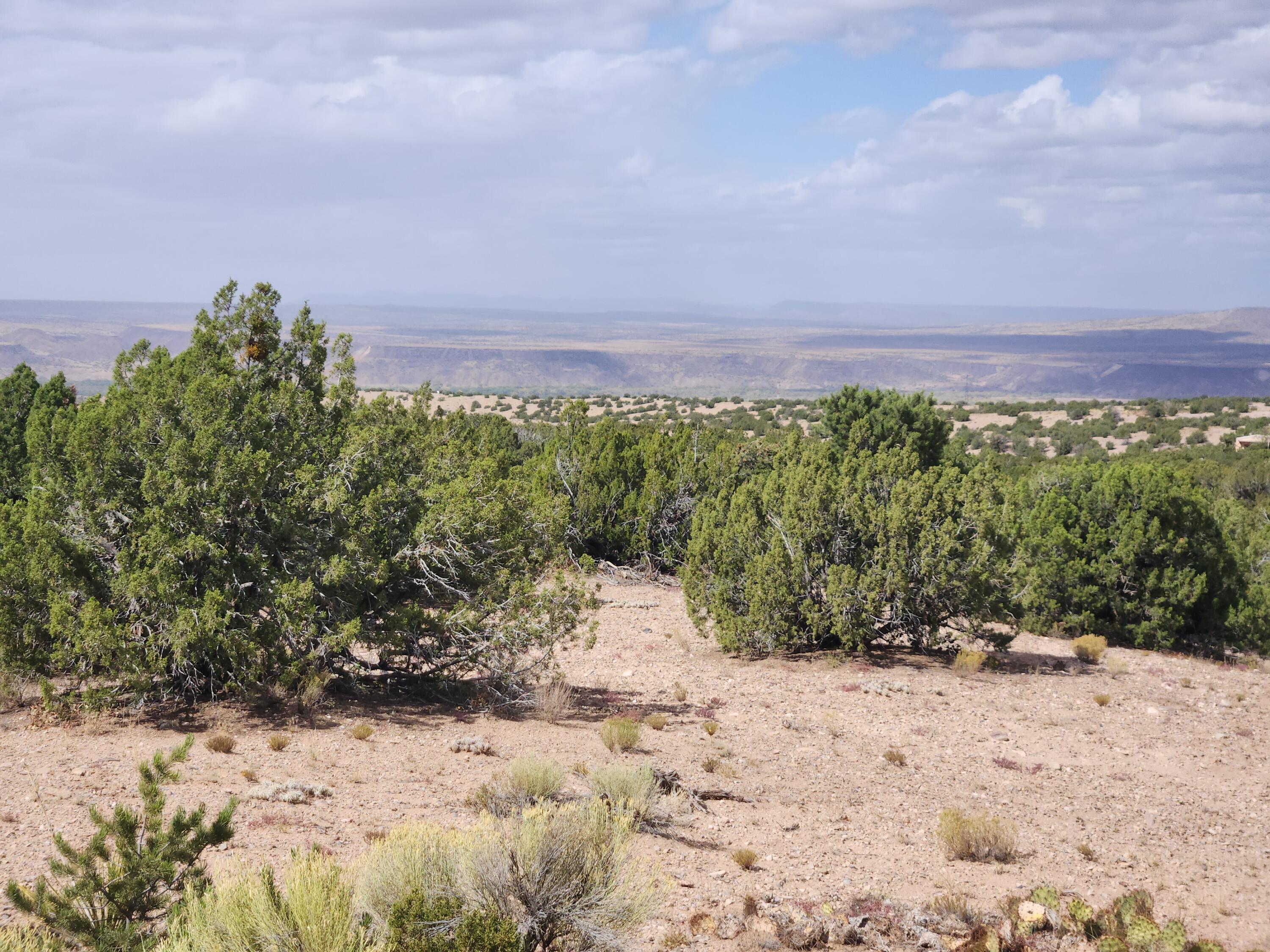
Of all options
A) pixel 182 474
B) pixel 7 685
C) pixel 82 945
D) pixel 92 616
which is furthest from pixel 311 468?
pixel 82 945

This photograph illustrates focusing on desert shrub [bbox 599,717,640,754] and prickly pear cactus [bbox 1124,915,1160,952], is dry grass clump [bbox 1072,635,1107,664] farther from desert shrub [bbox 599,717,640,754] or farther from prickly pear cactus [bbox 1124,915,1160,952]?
prickly pear cactus [bbox 1124,915,1160,952]

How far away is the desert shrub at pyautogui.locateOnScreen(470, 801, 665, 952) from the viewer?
5.08 meters

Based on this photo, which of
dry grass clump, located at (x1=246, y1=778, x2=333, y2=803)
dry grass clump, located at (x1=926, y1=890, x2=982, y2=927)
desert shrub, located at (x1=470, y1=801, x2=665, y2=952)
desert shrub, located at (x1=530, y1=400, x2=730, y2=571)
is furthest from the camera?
desert shrub, located at (x1=530, y1=400, x2=730, y2=571)

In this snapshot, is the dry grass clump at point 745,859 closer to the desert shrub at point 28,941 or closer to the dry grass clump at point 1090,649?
the desert shrub at point 28,941

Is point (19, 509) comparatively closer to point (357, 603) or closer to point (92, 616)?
point (92, 616)

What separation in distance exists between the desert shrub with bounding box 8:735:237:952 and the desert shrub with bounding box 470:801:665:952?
4.47 feet

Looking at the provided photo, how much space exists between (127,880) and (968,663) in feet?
36.8

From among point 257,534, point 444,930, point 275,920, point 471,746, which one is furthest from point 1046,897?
point 257,534

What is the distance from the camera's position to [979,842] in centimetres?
758

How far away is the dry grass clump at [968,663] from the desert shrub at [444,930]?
10.0 metres

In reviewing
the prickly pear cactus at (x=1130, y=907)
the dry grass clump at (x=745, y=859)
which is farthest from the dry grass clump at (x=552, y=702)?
the prickly pear cactus at (x=1130, y=907)

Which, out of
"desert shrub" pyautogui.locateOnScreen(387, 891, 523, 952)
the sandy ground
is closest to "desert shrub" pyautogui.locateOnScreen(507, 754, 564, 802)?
the sandy ground

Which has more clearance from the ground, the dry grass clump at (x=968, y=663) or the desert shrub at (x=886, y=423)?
the desert shrub at (x=886, y=423)

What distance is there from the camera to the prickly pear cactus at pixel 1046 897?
660 centimetres
